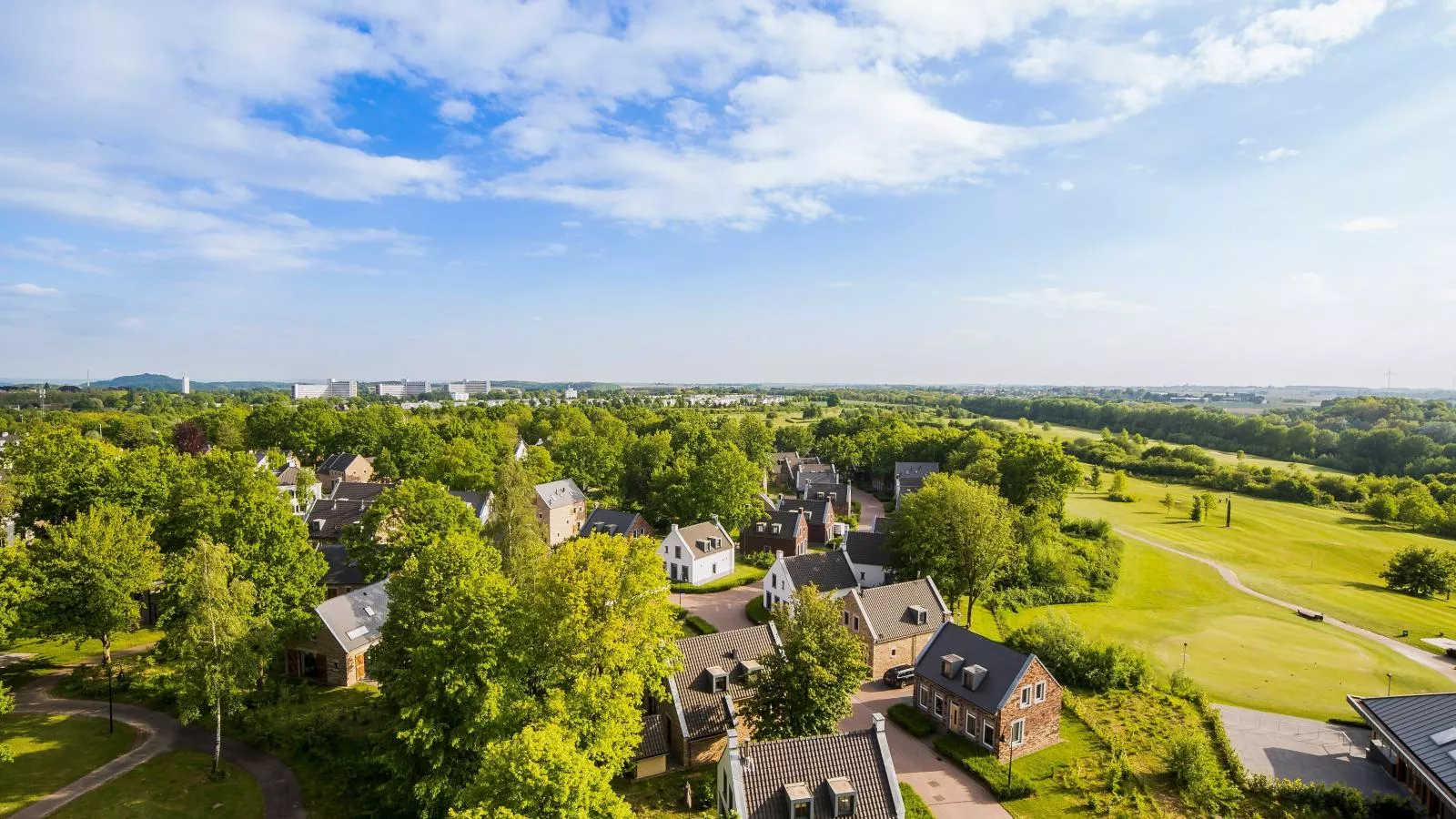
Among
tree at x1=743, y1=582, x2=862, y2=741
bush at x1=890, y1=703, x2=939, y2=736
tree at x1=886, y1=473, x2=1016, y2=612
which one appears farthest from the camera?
tree at x1=886, y1=473, x2=1016, y2=612

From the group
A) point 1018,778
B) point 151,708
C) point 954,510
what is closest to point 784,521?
point 954,510

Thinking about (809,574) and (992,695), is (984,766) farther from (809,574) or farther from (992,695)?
(809,574)

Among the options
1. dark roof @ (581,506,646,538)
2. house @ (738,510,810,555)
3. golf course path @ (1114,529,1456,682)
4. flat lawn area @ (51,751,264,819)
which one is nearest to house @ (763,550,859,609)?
house @ (738,510,810,555)

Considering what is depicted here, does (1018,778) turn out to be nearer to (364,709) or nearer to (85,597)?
(364,709)

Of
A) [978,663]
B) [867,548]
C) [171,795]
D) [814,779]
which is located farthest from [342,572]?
[978,663]

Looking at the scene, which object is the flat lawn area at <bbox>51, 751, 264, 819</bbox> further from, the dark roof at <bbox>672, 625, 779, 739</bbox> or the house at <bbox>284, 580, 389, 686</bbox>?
the dark roof at <bbox>672, 625, 779, 739</bbox>
